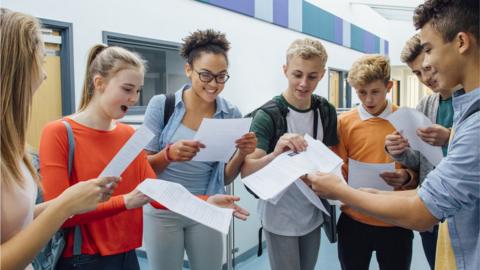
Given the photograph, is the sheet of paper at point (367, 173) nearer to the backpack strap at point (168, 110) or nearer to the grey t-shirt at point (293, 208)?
the grey t-shirt at point (293, 208)

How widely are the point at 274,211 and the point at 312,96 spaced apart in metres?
0.58

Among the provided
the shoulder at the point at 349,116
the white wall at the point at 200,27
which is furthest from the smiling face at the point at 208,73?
the white wall at the point at 200,27

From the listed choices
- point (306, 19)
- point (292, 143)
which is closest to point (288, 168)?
point (292, 143)

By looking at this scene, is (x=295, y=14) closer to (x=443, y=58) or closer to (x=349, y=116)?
(x=349, y=116)

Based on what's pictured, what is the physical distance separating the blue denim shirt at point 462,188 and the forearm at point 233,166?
0.86m

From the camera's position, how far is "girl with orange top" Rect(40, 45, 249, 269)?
1.20 metres

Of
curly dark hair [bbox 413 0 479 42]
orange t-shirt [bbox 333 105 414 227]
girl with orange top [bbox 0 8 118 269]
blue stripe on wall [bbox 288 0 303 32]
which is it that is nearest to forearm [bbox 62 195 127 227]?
girl with orange top [bbox 0 8 118 269]

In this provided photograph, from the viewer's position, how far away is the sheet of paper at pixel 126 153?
115cm

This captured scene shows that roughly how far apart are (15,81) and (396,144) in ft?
4.84

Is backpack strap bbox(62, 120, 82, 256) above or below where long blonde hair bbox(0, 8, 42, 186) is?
below

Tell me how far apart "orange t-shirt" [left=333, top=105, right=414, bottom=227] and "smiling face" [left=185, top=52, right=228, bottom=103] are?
0.67 meters

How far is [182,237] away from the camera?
5.34 ft

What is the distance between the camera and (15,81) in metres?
0.89

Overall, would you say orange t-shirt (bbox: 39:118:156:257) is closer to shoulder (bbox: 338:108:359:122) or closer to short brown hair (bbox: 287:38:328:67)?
short brown hair (bbox: 287:38:328:67)
